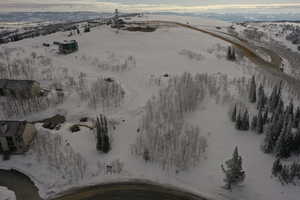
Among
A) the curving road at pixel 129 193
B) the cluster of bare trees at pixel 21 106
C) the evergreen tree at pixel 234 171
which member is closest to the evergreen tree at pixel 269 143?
the evergreen tree at pixel 234 171

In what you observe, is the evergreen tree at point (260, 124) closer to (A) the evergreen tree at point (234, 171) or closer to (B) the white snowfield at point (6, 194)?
(A) the evergreen tree at point (234, 171)

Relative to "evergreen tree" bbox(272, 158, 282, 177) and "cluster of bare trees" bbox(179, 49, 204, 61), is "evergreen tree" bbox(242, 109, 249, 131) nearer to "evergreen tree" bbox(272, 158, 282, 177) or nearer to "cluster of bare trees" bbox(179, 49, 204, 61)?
"evergreen tree" bbox(272, 158, 282, 177)

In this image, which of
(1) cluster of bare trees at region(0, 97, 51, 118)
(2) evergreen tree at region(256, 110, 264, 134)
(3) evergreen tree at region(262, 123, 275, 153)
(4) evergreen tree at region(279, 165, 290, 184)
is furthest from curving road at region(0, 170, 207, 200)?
(1) cluster of bare trees at region(0, 97, 51, 118)

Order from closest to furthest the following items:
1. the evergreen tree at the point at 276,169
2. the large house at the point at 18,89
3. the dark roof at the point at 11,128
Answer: the evergreen tree at the point at 276,169 → the dark roof at the point at 11,128 → the large house at the point at 18,89

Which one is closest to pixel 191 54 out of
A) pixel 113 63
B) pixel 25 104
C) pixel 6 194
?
pixel 113 63

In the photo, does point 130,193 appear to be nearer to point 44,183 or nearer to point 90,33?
point 44,183

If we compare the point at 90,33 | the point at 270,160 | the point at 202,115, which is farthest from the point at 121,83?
the point at 90,33
